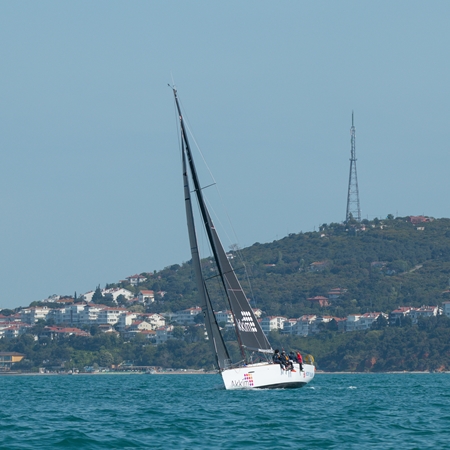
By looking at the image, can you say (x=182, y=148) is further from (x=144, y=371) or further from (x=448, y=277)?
(x=448, y=277)

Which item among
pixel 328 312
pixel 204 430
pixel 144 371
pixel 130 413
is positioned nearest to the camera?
pixel 204 430

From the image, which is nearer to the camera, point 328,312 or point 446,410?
point 446,410

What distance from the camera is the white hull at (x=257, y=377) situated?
38000 millimetres

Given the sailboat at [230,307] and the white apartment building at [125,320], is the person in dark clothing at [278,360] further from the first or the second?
the white apartment building at [125,320]

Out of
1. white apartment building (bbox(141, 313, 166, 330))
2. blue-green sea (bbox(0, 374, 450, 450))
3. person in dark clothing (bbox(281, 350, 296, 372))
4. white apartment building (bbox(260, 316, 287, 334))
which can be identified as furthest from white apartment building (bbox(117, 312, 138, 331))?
blue-green sea (bbox(0, 374, 450, 450))

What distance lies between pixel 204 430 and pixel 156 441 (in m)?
2.39

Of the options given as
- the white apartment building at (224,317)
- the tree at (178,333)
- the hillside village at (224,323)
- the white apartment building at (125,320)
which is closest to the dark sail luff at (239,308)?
the hillside village at (224,323)

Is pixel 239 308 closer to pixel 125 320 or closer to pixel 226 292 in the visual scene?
pixel 226 292

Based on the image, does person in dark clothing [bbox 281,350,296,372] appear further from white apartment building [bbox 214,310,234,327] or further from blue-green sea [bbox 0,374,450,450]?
white apartment building [bbox 214,310,234,327]

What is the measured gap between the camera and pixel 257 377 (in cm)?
3838

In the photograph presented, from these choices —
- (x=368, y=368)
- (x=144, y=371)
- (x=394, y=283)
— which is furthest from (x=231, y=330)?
(x=394, y=283)

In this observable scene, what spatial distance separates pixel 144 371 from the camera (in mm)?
152500

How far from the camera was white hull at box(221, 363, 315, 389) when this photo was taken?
125 feet

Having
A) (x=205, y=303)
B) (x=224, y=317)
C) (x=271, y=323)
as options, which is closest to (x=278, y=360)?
(x=205, y=303)
